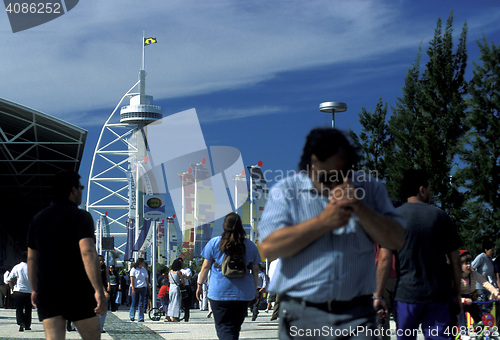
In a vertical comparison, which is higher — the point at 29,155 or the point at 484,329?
the point at 29,155

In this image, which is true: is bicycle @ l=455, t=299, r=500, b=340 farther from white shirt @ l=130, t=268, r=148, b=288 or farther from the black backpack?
white shirt @ l=130, t=268, r=148, b=288

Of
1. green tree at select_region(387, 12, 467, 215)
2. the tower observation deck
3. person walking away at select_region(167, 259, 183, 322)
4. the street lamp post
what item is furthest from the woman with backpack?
the tower observation deck

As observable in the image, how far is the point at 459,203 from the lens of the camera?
2661cm

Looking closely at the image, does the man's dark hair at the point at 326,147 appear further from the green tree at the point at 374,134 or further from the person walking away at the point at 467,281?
the green tree at the point at 374,134

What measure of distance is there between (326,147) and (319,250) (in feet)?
1.57

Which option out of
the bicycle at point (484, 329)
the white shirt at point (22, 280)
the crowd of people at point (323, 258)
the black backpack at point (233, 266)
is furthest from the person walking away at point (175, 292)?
the black backpack at point (233, 266)

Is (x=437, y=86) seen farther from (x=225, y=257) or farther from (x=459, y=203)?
(x=225, y=257)

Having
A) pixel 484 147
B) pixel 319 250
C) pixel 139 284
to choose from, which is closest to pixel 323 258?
pixel 319 250

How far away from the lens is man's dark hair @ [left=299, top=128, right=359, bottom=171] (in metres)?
3.43

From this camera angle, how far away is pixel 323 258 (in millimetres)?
3453

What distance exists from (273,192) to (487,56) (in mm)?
21906

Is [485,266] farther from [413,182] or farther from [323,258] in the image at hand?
[323,258]

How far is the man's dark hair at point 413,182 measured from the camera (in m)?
5.93

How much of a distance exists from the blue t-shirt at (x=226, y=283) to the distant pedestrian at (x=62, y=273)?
195cm
